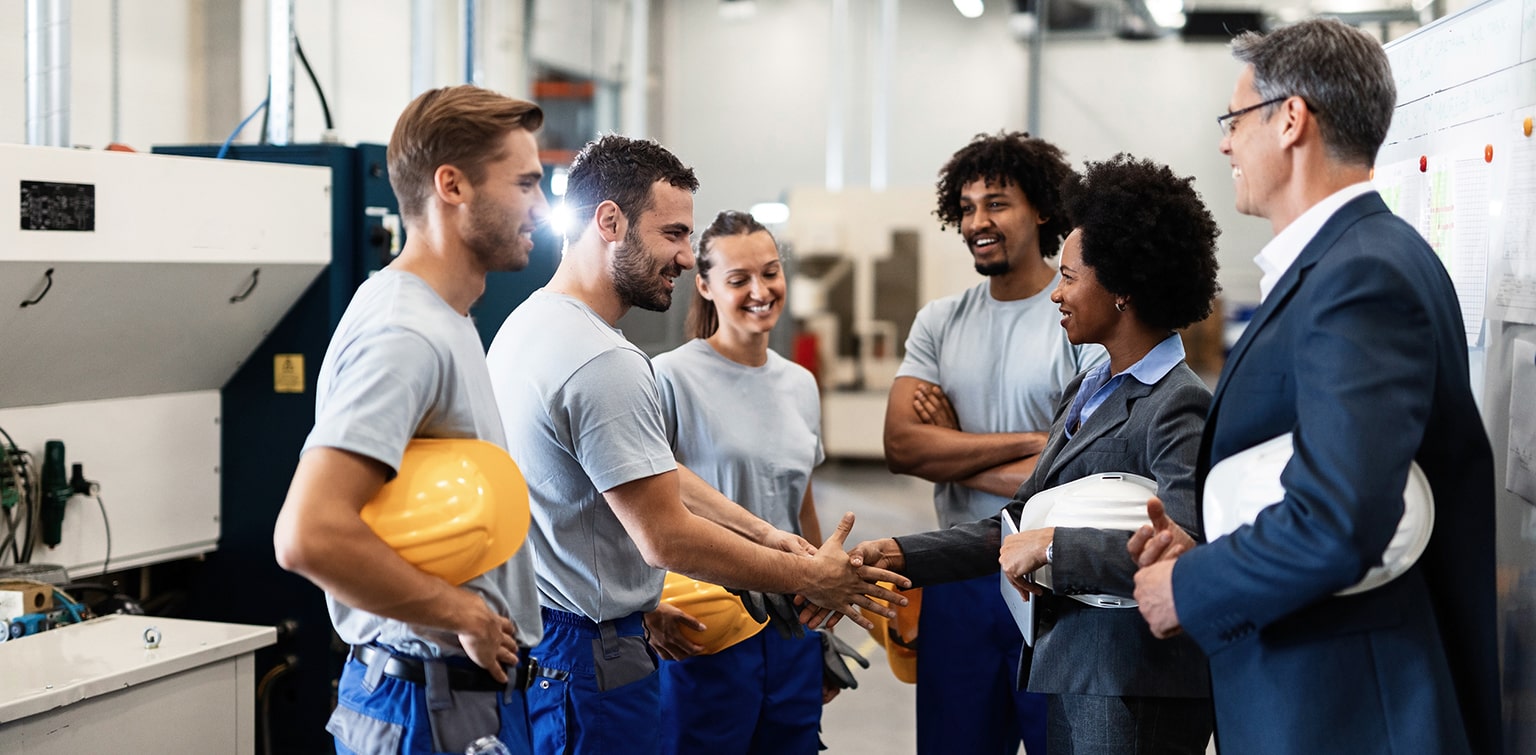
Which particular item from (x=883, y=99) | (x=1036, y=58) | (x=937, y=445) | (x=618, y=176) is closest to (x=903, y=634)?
(x=937, y=445)

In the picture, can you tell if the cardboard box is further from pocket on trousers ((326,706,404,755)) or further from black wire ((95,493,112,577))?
pocket on trousers ((326,706,404,755))

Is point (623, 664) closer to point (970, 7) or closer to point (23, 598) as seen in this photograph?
point (23, 598)

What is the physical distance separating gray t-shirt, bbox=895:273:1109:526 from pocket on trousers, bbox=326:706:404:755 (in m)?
1.37

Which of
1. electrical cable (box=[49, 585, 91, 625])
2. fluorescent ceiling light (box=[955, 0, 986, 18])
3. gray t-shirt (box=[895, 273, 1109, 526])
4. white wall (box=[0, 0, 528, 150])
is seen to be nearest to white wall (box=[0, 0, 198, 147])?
white wall (box=[0, 0, 528, 150])

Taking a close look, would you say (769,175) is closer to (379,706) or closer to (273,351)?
(273,351)

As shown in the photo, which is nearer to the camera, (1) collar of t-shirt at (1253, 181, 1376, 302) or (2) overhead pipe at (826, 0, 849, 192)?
(1) collar of t-shirt at (1253, 181, 1376, 302)

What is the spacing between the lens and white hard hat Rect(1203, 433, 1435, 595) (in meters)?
1.27

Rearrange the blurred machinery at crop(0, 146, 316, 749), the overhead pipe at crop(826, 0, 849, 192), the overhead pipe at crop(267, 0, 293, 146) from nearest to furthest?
1. the blurred machinery at crop(0, 146, 316, 749)
2. the overhead pipe at crop(267, 0, 293, 146)
3. the overhead pipe at crop(826, 0, 849, 192)

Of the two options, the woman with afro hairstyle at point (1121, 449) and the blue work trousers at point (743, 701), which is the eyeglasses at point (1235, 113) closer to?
the woman with afro hairstyle at point (1121, 449)

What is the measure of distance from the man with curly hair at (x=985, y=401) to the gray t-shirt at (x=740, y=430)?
265mm

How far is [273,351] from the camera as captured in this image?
295cm

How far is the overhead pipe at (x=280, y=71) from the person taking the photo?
298 cm

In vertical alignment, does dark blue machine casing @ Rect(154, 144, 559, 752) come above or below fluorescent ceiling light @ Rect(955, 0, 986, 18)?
below

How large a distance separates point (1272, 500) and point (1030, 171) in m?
1.47
